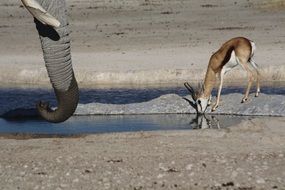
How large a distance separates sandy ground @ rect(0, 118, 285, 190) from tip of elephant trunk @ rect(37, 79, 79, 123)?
183 centimetres

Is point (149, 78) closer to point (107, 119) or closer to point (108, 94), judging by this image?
point (108, 94)

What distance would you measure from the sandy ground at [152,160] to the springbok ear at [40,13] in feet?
9.97

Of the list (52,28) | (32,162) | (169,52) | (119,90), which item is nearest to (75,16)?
(169,52)

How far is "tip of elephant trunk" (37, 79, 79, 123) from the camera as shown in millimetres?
7647

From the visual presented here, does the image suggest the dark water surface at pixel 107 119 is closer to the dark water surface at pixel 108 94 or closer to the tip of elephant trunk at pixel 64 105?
the dark water surface at pixel 108 94

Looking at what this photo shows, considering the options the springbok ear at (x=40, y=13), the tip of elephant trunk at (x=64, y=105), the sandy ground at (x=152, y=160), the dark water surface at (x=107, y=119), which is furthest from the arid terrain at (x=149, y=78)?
the springbok ear at (x=40, y=13)

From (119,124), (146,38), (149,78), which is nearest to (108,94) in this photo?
(149,78)

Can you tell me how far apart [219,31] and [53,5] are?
73.4 ft

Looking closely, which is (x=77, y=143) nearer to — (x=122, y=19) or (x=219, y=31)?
(x=219, y=31)

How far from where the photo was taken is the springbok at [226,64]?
16844 mm

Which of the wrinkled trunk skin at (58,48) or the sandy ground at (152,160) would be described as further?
the sandy ground at (152,160)

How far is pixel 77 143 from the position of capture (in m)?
12.0

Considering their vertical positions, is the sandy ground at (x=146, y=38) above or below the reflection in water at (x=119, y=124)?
below

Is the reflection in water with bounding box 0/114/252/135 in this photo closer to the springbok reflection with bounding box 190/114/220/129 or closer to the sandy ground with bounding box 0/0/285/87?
the springbok reflection with bounding box 190/114/220/129
